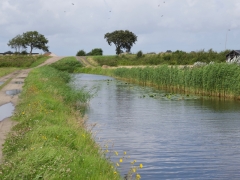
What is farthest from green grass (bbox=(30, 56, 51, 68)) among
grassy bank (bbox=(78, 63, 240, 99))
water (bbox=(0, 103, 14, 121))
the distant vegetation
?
water (bbox=(0, 103, 14, 121))

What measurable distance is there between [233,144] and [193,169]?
3.99 meters

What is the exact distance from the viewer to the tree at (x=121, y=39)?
463 ft

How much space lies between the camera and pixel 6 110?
21.1 m

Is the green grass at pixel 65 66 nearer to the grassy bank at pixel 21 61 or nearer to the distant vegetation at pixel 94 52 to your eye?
the grassy bank at pixel 21 61

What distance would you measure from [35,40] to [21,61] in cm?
2359

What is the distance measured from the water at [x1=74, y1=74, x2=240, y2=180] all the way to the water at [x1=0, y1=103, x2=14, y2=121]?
3.71m

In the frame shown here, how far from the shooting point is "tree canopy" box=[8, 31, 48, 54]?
434 feet

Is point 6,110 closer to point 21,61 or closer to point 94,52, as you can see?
point 21,61

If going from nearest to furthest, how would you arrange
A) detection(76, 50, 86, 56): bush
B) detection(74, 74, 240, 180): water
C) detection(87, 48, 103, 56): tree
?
1. detection(74, 74, 240, 180): water
2. detection(76, 50, 86, 56): bush
3. detection(87, 48, 103, 56): tree

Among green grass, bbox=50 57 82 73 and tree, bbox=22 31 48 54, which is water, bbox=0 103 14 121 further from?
tree, bbox=22 31 48 54

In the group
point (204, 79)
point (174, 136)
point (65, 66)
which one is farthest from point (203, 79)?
point (65, 66)

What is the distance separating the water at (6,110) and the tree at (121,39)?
118 meters

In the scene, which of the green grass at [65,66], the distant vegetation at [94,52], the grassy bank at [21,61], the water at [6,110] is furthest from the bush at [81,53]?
the water at [6,110]

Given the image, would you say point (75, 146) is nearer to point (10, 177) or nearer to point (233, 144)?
point (10, 177)
